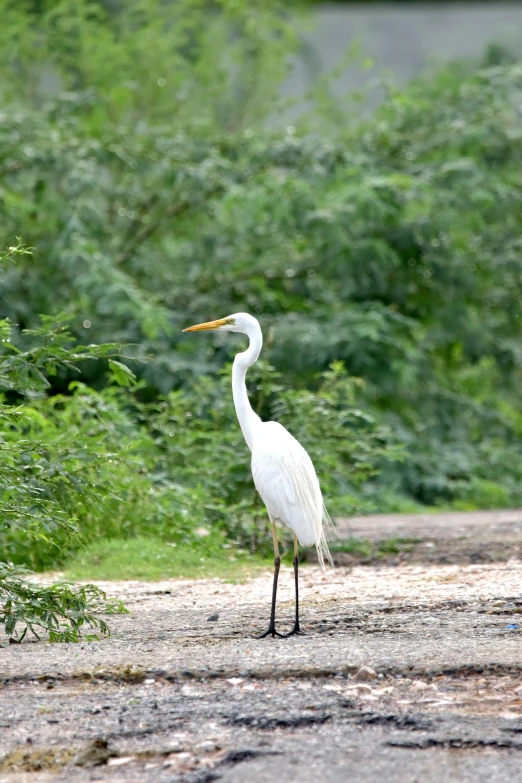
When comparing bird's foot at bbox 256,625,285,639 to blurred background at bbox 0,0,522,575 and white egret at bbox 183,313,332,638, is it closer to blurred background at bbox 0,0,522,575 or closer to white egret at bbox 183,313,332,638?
white egret at bbox 183,313,332,638

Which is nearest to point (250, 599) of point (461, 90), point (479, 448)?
point (479, 448)

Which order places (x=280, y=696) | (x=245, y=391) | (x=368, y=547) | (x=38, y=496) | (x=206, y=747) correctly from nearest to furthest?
(x=206, y=747)
(x=280, y=696)
(x=38, y=496)
(x=245, y=391)
(x=368, y=547)

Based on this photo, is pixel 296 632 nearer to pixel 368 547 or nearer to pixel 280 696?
pixel 280 696

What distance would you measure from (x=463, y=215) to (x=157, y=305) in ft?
12.1

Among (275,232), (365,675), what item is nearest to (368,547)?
(365,675)

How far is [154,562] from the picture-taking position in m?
7.69

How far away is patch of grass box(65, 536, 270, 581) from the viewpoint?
7457mm

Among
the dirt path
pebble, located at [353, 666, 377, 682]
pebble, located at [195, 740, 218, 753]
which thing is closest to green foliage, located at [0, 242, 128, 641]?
the dirt path

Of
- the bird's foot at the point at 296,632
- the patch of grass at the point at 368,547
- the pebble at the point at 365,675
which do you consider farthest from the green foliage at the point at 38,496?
the patch of grass at the point at 368,547

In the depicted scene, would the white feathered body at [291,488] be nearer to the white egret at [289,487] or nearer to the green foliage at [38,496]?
the white egret at [289,487]

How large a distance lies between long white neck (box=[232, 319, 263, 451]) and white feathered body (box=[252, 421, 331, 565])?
263 mm

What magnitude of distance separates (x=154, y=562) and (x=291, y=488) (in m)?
2.28

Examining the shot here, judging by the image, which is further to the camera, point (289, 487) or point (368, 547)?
point (368, 547)

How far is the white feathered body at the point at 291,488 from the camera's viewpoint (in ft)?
A: 18.6
